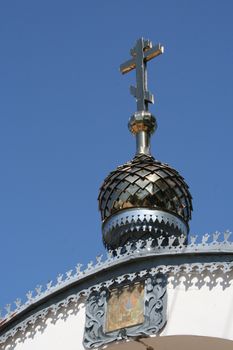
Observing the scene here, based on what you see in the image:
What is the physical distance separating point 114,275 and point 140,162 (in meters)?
2.57

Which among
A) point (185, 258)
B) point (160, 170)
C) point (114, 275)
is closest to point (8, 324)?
point (114, 275)

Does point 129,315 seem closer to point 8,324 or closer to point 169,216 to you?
point 8,324

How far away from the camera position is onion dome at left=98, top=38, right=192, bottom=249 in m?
10.4

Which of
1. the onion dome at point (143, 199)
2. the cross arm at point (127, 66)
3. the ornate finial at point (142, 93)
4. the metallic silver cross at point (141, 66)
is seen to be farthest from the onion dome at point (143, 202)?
the cross arm at point (127, 66)

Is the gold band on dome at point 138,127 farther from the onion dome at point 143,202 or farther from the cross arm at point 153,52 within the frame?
the cross arm at point 153,52

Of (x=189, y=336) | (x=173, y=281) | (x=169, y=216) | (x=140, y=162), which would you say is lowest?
(x=189, y=336)

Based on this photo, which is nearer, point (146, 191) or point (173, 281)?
point (173, 281)

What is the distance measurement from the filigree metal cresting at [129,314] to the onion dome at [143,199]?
1498mm

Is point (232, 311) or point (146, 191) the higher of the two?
point (146, 191)

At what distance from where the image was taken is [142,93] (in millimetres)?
11875

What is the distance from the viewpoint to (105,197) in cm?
1106

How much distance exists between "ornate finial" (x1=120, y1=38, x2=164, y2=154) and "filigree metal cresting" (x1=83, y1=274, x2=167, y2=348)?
321 centimetres

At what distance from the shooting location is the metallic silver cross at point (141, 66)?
1184 centimetres


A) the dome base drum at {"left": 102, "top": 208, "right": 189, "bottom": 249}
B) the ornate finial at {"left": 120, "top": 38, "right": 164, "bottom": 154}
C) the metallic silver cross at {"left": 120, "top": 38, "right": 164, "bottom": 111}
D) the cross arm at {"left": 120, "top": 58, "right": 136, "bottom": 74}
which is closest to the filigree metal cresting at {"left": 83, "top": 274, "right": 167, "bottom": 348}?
the dome base drum at {"left": 102, "top": 208, "right": 189, "bottom": 249}
